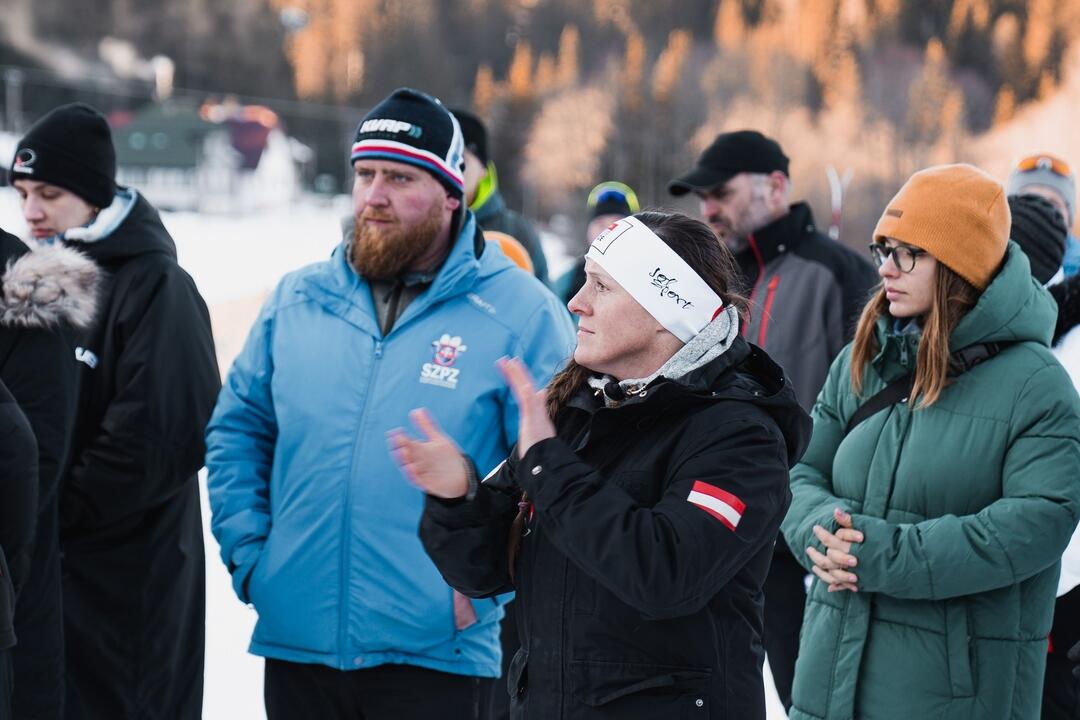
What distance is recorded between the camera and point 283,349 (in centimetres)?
260

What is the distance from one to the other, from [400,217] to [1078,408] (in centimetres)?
151

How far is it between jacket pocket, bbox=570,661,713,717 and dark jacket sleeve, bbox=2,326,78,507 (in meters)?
1.66

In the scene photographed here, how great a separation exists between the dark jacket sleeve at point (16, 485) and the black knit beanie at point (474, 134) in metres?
2.68

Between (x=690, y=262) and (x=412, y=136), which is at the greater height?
→ (x=412, y=136)

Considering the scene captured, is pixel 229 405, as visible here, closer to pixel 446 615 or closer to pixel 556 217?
pixel 446 615

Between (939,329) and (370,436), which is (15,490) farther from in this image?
(939,329)

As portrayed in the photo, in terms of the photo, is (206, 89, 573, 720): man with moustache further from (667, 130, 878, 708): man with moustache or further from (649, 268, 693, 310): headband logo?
(667, 130, 878, 708): man with moustache

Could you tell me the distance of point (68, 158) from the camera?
3.32 metres

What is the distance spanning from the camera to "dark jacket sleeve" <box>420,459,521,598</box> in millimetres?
1840

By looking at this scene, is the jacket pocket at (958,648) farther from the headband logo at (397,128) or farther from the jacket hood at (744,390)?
the headband logo at (397,128)

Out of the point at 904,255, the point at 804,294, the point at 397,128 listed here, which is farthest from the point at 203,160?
the point at 904,255

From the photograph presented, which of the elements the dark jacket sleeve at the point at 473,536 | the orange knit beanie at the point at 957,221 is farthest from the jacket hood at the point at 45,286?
the orange knit beanie at the point at 957,221

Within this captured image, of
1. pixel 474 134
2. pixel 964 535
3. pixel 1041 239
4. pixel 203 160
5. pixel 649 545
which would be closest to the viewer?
pixel 649 545

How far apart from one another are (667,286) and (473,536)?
0.50 metres
